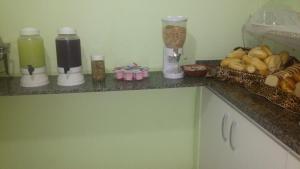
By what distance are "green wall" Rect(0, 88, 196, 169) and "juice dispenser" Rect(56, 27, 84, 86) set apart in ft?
0.80

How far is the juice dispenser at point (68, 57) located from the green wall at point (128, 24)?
0.16 metres

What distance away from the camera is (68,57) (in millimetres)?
1322

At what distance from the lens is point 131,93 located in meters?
1.62

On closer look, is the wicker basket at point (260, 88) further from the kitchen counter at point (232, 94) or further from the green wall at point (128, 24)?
the green wall at point (128, 24)

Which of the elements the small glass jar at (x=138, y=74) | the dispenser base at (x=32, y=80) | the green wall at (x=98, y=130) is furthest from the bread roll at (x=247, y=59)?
the dispenser base at (x=32, y=80)

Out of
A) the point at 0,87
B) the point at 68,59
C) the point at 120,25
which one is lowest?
the point at 0,87

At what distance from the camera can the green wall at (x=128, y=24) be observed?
1.43 meters

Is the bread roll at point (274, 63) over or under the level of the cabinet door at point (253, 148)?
over

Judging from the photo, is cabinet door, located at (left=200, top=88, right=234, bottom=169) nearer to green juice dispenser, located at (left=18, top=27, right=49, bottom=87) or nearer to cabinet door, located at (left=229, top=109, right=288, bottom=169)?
cabinet door, located at (left=229, top=109, right=288, bottom=169)

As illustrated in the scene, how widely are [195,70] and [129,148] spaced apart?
599mm

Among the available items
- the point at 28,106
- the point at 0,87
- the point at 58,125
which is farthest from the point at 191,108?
the point at 0,87

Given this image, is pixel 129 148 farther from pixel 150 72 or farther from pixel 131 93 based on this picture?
pixel 150 72

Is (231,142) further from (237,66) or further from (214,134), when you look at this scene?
(237,66)

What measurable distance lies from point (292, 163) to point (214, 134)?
598 millimetres
